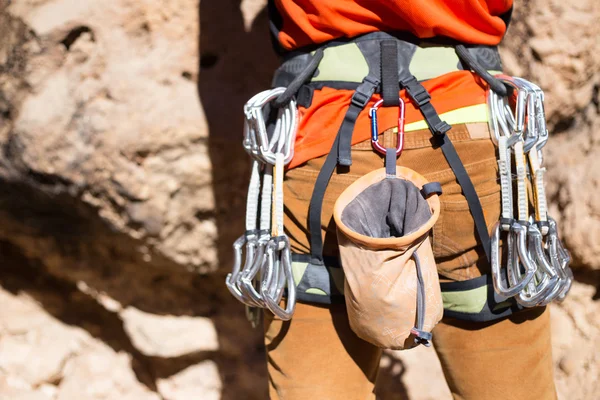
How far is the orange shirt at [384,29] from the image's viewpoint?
1.03m

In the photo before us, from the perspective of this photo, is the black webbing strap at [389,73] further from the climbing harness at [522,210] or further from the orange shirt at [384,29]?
the climbing harness at [522,210]

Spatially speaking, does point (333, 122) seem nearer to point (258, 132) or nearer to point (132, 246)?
point (258, 132)

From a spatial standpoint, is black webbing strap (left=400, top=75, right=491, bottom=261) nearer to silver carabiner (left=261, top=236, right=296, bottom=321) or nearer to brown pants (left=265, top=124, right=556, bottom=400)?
brown pants (left=265, top=124, right=556, bottom=400)

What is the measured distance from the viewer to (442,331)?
3.77ft

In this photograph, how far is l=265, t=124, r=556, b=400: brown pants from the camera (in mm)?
1046

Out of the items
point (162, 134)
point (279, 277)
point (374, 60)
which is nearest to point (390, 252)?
point (279, 277)

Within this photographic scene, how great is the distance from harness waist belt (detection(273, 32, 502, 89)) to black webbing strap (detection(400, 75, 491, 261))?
0.04m

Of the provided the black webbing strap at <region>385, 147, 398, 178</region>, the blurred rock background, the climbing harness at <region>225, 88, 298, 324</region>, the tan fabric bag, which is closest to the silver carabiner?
the climbing harness at <region>225, 88, 298, 324</region>

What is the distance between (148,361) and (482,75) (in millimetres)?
1400

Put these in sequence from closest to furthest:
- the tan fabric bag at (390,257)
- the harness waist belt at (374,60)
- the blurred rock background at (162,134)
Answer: the tan fabric bag at (390,257), the harness waist belt at (374,60), the blurred rock background at (162,134)

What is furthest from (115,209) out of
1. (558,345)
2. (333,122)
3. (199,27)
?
(558,345)

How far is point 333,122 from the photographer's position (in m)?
1.06

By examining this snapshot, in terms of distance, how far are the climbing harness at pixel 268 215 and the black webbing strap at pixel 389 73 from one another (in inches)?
6.9

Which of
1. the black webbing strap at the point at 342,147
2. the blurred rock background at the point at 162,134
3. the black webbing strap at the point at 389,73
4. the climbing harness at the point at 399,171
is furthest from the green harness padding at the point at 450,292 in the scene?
the blurred rock background at the point at 162,134
